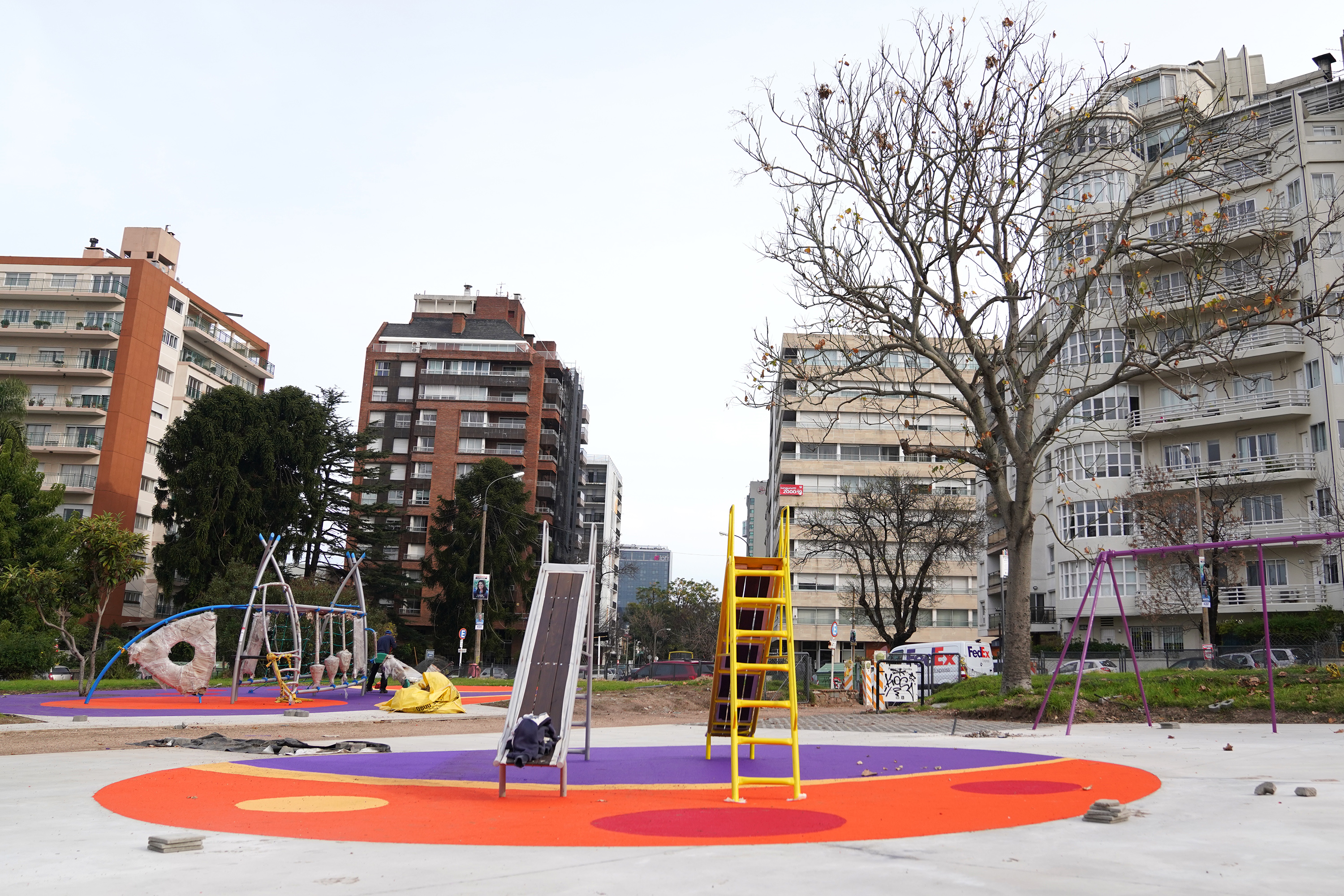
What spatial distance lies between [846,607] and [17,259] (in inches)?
2634

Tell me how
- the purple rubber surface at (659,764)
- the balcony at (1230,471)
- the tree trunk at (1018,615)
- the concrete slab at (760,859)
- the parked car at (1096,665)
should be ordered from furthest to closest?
the balcony at (1230,471), the parked car at (1096,665), the tree trunk at (1018,615), the purple rubber surface at (659,764), the concrete slab at (760,859)

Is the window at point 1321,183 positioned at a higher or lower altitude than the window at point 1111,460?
higher

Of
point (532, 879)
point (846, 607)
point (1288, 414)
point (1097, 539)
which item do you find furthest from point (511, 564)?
point (532, 879)

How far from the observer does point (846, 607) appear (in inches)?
2746

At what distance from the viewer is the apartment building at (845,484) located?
230 feet

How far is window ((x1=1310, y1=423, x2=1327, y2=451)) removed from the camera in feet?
151

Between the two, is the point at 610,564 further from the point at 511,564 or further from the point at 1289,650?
the point at 1289,650

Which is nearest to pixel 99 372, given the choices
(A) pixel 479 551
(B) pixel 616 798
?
(A) pixel 479 551

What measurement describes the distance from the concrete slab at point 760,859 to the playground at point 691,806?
0.03m

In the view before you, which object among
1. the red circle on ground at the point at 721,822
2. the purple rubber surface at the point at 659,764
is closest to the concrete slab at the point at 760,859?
the red circle on ground at the point at 721,822

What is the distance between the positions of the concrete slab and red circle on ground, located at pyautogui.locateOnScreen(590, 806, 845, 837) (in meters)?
0.60

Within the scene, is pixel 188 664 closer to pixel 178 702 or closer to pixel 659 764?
pixel 178 702

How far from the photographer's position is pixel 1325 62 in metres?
51.9

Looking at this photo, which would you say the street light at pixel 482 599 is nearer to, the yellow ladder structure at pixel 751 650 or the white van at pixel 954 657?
the white van at pixel 954 657
